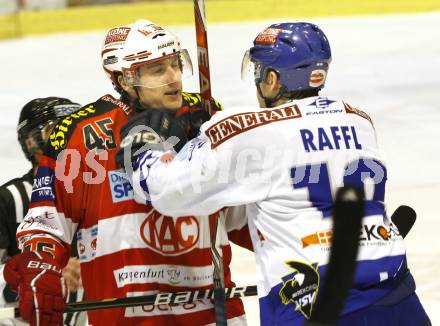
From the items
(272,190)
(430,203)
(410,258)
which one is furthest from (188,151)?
(430,203)

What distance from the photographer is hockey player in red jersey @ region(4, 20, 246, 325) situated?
2904 millimetres

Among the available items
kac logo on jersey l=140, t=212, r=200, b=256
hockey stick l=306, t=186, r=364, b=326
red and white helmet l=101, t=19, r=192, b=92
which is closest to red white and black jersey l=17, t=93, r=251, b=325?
kac logo on jersey l=140, t=212, r=200, b=256

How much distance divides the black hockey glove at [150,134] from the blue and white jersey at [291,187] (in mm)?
92

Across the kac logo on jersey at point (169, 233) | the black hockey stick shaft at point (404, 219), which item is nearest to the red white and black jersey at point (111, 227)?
the kac logo on jersey at point (169, 233)

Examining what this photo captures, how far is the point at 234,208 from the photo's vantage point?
3008 mm

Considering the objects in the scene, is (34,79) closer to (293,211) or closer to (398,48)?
(398,48)

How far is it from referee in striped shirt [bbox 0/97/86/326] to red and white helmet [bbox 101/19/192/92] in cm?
58

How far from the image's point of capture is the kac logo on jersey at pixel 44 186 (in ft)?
9.54

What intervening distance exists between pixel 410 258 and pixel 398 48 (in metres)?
5.03

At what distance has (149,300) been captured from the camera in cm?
284

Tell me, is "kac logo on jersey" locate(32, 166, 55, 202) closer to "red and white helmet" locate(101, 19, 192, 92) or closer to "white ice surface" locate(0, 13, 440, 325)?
"red and white helmet" locate(101, 19, 192, 92)

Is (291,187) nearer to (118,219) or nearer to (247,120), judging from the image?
(247,120)

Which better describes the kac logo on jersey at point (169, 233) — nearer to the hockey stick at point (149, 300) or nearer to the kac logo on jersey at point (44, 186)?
the hockey stick at point (149, 300)

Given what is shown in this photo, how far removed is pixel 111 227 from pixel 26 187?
79cm
